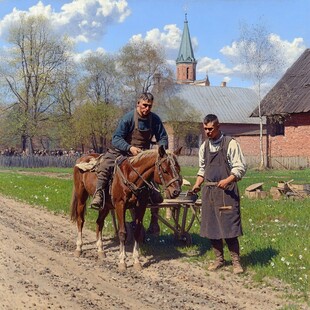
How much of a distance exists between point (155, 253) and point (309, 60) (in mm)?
39034

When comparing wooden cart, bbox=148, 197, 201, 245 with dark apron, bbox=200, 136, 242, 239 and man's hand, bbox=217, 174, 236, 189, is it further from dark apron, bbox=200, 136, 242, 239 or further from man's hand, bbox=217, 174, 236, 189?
man's hand, bbox=217, 174, 236, 189

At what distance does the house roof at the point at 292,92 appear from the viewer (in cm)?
4053

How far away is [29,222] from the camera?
1296 centimetres

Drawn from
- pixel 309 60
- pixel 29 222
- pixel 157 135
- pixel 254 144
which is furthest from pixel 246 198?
pixel 254 144

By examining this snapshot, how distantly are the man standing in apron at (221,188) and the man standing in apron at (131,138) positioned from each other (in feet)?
3.36

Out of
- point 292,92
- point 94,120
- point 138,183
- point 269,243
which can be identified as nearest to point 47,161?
point 94,120

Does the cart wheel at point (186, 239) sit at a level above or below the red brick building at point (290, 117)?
below

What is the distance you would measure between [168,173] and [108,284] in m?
1.76

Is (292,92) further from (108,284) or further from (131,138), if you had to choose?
(108,284)

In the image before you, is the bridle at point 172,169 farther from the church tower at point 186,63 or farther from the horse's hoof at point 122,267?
the church tower at point 186,63

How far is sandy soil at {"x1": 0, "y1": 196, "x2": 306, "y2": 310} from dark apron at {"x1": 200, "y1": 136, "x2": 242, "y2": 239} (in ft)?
2.07

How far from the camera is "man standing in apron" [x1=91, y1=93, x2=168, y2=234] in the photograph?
28.1 feet

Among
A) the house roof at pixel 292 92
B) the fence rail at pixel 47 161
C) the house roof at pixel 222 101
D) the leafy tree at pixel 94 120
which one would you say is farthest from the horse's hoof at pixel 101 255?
the house roof at pixel 222 101

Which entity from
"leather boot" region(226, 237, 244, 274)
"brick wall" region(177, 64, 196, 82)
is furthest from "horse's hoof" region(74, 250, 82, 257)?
"brick wall" region(177, 64, 196, 82)
